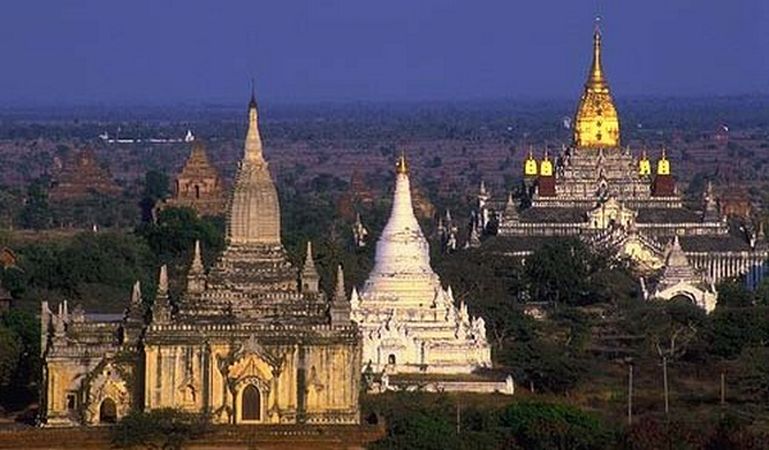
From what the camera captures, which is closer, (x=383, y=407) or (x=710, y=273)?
(x=383, y=407)

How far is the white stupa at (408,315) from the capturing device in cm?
4572

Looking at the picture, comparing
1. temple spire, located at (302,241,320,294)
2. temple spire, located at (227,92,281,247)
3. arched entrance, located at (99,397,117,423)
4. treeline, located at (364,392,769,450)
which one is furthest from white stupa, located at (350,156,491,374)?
arched entrance, located at (99,397,117,423)

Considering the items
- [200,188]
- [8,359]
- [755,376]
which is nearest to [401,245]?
[755,376]

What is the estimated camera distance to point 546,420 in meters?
36.5

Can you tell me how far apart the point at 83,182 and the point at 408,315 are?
7560 cm

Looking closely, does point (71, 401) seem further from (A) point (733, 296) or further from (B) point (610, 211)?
(B) point (610, 211)

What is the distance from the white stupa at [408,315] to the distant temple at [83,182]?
69711 mm

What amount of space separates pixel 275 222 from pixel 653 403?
27.4ft

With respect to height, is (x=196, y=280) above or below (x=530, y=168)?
below

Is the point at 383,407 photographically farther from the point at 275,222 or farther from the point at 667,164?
the point at 667,164

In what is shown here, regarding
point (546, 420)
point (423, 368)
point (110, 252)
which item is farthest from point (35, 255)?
point (546, 420)

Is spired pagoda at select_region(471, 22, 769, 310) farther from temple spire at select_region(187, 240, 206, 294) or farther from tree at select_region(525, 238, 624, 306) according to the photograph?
temple spire at select_region(187, 240, 206, 294)

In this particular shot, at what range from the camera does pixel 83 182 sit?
121 metres

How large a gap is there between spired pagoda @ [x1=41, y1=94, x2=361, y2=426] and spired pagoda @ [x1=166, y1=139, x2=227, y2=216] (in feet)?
152
